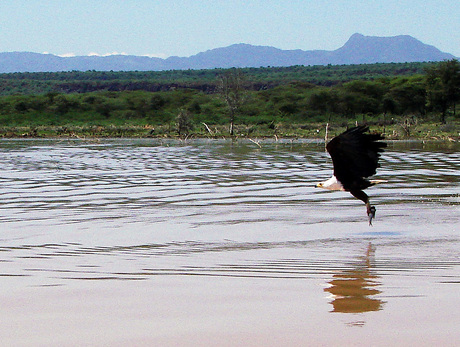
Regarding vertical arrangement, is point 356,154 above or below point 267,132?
above

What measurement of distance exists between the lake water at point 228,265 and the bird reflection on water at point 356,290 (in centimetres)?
2

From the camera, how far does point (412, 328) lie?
4.84 meters

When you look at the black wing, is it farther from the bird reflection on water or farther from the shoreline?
the shoreline

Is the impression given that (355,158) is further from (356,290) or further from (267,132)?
(267,132)

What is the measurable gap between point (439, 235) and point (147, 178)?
10.4 meters

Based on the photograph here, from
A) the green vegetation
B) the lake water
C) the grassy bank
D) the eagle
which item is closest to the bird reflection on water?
the lake water

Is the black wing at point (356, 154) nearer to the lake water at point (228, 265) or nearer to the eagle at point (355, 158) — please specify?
the eagle at point (355, 158)

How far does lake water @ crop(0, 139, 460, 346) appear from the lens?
4891mm

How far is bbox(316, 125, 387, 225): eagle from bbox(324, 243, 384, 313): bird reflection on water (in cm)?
256

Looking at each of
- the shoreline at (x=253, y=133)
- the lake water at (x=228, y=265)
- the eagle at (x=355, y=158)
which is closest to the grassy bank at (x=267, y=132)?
the shoreline at (x=253, y=133)

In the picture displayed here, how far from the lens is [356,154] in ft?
32.9

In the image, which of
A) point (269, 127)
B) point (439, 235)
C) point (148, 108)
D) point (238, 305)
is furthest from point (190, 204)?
point (148, 108)

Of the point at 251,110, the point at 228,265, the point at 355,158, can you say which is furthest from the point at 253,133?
the point at 228,265

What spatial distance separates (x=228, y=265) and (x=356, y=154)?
10.9 ft
